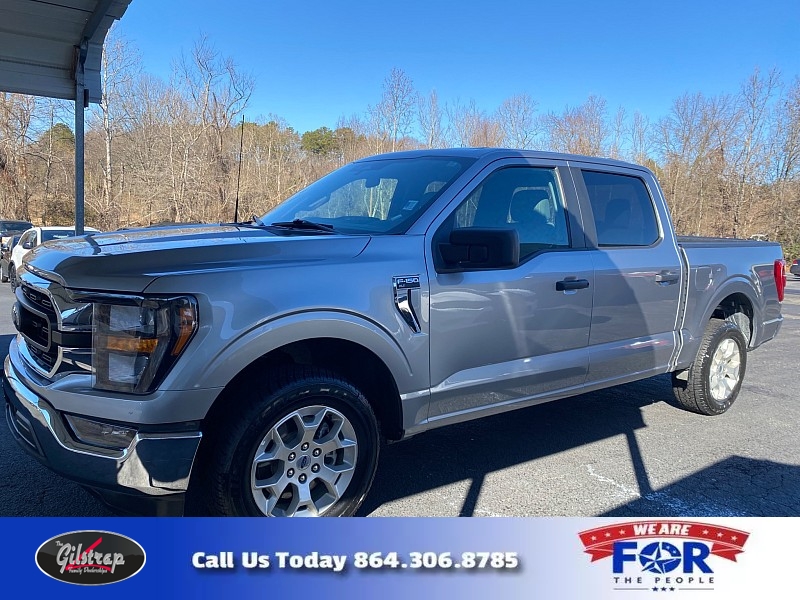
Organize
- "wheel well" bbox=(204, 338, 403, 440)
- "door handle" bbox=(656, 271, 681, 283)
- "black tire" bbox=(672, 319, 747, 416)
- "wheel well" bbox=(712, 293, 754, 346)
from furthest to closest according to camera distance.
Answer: "wheel well" bbox=(712, 293, 754, 346) → "black tire" bbox=(672, 319, 747, 416) → "door handle" bbox=(656, 271, 681, 283) → "wheel well" bbox=(204, 338, 403, 440)

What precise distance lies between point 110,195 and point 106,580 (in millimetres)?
31492

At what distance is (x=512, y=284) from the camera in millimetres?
3328

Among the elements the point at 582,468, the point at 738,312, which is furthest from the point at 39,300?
the point at 738,312

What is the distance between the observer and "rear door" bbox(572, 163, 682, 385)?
389 cm

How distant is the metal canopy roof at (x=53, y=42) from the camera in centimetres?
697

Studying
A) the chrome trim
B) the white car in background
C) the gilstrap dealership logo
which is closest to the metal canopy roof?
the white car in background

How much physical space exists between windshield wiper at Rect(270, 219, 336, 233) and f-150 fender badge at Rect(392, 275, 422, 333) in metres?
0.57

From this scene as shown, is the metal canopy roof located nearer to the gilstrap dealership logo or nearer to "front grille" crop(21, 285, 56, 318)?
"front grille" crop(21, 285, 56, 318)

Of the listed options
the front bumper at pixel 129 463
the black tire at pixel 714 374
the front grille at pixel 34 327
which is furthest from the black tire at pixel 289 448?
the black tire at pixel 714 374

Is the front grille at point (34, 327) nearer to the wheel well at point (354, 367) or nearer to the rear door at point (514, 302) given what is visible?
the wheel well at point (354, 367)

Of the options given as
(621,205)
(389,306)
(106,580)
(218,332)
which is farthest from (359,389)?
(621,205)

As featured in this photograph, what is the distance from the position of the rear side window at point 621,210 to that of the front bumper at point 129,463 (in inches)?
115

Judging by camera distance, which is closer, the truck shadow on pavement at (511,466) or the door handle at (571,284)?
the truck shadow on pavement at (511,466)

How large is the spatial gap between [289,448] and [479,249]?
1290 mm
